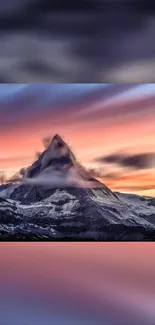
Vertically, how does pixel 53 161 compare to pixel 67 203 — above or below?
above

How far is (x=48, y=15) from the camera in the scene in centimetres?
454

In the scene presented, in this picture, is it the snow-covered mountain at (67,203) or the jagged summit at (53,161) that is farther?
the snow-covered mountain at (67,203)

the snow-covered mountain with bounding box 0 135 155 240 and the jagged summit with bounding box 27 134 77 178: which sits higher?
the jagged summit with bounding box 27 134 77 178

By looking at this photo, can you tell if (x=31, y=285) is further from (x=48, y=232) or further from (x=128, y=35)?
(x=48, y=232)

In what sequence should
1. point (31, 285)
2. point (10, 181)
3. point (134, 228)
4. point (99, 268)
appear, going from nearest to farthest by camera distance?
point (31, 285)
point (99, 268)
point (10, 181)
point (134, 228)

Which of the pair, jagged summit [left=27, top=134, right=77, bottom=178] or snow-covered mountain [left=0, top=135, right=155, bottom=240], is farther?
snow-covered mountain [left=0, top=135, right=155, bottom=240]

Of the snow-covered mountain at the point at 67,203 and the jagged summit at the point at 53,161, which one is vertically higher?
the jagged summit at the point at 53,161

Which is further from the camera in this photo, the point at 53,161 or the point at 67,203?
the point at 53,161

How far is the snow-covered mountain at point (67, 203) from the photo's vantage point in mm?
18578

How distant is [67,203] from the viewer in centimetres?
2195

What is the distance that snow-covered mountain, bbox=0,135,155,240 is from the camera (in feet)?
61.0

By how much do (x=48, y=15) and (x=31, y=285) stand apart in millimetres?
2460

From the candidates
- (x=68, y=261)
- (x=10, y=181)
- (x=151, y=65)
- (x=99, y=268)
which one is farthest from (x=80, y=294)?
(x=10, y=181)

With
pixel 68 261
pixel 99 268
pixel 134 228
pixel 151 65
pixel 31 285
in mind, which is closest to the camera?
pixel 31 285
